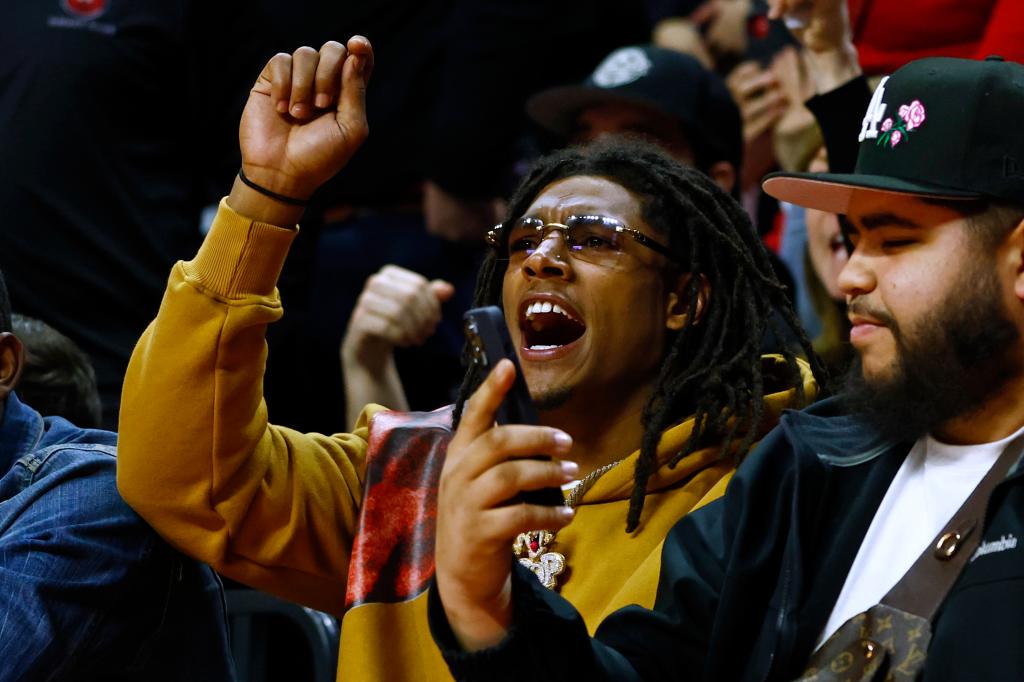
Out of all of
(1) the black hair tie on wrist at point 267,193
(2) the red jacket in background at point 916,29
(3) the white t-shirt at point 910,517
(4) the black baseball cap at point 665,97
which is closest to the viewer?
(3) the white t-shirt at point 910,517

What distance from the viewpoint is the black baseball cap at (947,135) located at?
2.45 meters

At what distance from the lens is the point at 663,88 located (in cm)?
450

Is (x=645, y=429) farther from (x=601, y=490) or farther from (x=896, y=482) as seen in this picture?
(x=896, y=482)

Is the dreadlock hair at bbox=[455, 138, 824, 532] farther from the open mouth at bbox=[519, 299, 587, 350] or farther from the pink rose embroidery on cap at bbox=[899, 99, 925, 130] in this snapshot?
the pink rose embroidery on cap at bbox=[899, 99, 925, 130]

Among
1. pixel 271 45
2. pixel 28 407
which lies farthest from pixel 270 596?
pixel 271 45

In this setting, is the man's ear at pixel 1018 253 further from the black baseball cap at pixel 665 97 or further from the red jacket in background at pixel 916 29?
the black baseball cap at pixel 665 97

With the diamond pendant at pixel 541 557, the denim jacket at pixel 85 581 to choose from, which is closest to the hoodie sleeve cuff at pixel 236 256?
the denim jacket at pixel 85 581

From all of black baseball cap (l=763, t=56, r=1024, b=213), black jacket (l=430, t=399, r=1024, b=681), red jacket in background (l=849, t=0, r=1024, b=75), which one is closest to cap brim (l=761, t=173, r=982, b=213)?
black baseball cap (l=763, t=56, r=1024, b=213)

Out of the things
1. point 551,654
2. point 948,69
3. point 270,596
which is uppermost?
point 948,69

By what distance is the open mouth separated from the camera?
10.4ft

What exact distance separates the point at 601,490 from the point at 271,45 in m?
2.00

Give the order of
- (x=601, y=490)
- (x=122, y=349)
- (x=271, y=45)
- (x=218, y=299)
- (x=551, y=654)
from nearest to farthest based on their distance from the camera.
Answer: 1. (x=551, y=654)
2. (x=218, y=299)
3. (x=601, y=490)
4. (x=122, y=349)
5. (x=271, y=45)

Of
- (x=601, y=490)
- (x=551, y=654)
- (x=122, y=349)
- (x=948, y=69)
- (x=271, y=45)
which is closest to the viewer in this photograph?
(x=551, y=654)

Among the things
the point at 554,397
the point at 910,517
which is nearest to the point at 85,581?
the point at 554,397
